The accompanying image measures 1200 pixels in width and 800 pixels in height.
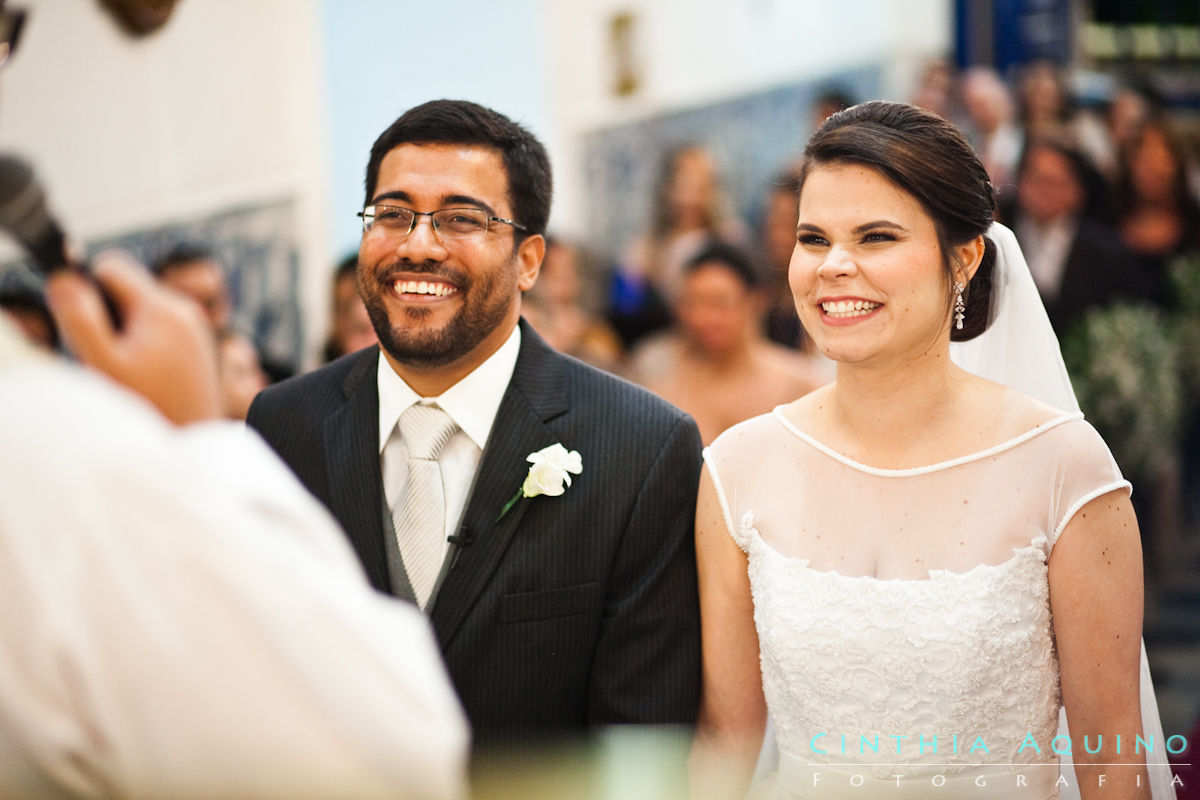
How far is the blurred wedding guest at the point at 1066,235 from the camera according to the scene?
561 cm

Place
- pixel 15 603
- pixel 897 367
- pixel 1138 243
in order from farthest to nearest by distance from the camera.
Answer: pixel 1138 243 < pixel 897 367 < pixel 15 603

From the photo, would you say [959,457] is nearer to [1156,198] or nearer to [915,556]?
[915,556]

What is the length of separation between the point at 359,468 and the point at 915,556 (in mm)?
1156

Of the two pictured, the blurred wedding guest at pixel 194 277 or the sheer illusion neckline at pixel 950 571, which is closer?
the sheer illusion neckline at pixel 950 571

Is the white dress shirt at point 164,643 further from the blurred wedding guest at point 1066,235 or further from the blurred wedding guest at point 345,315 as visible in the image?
the blurred wedding guest at point 1066,235

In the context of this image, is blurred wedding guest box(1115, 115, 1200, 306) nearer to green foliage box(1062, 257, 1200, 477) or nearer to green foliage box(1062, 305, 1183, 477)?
green foliage box(1062, 257, 1200, 477)

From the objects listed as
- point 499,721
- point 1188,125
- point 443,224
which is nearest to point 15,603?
point 499,721

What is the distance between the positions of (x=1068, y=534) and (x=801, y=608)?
54cm

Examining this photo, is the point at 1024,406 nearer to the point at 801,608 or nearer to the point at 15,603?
the point at 801,608

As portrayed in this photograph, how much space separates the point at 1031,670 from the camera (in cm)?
239

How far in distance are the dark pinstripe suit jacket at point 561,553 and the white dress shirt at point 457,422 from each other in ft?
0.11

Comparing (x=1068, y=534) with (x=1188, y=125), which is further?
(x=1188, y=125)

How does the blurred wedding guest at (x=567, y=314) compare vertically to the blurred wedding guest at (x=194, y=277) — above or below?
below

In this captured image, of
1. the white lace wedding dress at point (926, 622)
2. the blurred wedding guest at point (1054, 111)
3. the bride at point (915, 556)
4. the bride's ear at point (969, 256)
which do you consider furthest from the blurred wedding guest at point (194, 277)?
the blurred wedding guest at point (1054, 111)
